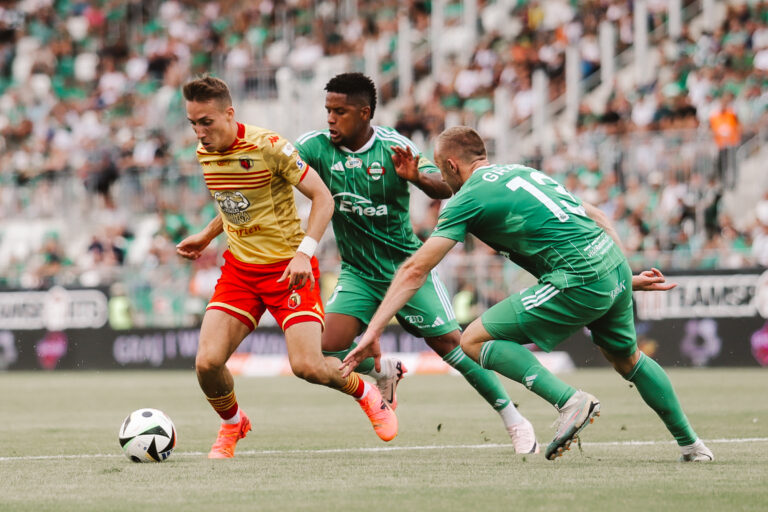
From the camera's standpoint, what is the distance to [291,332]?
8.56 meters

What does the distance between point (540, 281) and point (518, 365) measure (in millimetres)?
533

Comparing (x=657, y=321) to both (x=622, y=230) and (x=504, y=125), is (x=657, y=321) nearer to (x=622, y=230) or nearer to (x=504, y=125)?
(x=622, y=230)

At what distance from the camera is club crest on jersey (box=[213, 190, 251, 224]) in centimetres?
856

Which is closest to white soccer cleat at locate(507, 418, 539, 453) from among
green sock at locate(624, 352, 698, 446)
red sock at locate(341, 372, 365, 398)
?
green sock at locate(624, 352, 698, 446)

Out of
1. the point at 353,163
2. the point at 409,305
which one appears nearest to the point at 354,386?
the point at 409,305

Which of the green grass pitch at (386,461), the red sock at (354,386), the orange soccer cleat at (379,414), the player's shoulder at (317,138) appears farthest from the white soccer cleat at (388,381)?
the player's shoulder at (317,138)

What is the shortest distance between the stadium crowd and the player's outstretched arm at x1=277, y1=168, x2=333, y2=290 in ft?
39.9

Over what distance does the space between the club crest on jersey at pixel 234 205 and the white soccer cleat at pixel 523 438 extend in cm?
234

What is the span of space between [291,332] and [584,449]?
87.4 inches

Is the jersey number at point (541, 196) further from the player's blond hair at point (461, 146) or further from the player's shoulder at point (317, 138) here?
the player's shoulder at point (317, 138)

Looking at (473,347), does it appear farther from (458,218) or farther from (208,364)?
(208,364)

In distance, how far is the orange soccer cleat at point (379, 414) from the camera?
29.9 ft

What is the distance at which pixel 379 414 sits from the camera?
30.1 feet

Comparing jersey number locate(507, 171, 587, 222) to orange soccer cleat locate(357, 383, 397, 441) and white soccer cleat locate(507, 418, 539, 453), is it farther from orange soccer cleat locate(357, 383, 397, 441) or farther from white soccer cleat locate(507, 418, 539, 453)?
orange soccer cleat locate(357, 383, 397, 441)
